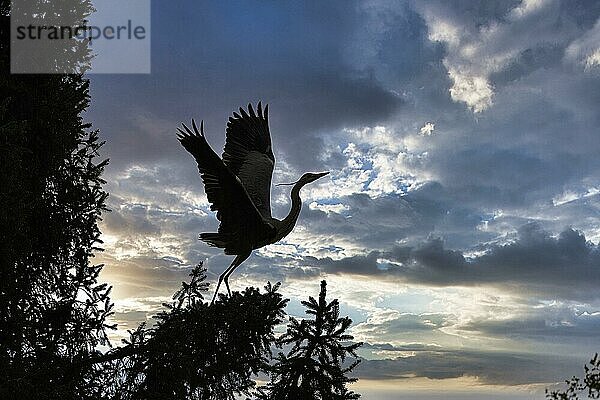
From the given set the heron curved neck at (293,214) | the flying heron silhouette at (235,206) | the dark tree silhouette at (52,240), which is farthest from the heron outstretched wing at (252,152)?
the dark tree silhouette at (52,240)

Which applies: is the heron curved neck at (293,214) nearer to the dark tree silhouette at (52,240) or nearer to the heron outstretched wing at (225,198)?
the heron outstretched wing at (225,198)

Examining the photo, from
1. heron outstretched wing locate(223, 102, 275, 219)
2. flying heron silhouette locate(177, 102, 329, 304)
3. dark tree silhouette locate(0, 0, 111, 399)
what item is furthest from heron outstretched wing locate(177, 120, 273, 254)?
dark tree silhouette locate(0, 0, 111, 399)

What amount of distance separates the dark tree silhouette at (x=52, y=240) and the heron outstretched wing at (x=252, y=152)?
2.99 metres

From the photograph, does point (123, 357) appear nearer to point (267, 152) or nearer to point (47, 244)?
point (47, 244)

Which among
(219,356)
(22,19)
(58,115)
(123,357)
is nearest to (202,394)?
(219,356)

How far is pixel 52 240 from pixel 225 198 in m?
5.14

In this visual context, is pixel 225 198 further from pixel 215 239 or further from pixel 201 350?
pixel 201 350

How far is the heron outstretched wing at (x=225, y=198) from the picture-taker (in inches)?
268

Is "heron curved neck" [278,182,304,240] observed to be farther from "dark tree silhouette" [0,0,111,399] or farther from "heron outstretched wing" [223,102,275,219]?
"dark tree silhouette" [0,0,111,399]

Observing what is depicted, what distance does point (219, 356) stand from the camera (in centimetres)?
905

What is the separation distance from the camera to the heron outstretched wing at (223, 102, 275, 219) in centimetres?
852

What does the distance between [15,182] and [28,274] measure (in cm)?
309

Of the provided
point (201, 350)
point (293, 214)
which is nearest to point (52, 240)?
point (201, 350)

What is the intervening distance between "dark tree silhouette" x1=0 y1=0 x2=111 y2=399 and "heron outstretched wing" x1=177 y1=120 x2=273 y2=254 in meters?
3.33
